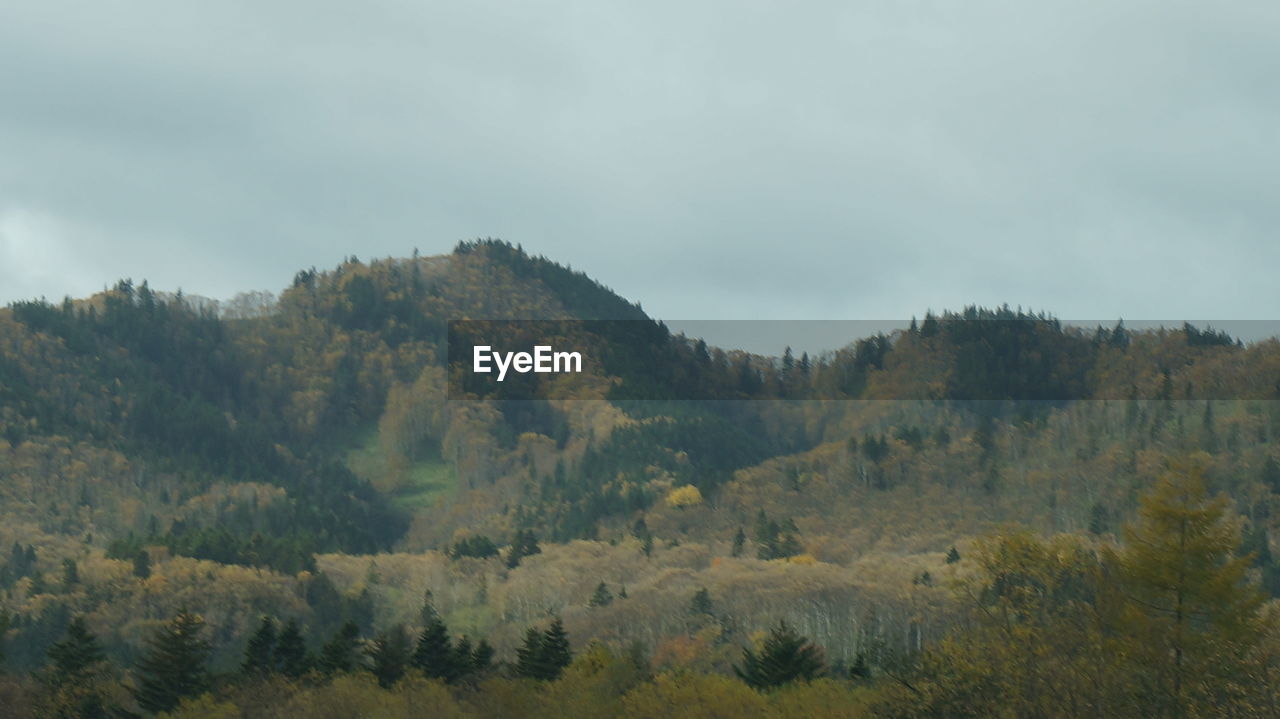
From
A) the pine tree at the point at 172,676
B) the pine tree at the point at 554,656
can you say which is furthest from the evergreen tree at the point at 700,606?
the pine tree at the point at 172,676

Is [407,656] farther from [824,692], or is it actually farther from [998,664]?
[998,664]

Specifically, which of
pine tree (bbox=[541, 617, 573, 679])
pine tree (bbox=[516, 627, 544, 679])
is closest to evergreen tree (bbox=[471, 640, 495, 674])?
pine tree (bbox=[516, 627, 544, 679])

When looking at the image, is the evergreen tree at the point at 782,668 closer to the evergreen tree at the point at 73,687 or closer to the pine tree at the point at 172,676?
the pine tree at the point at 172,676

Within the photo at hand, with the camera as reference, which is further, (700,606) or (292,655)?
(700,606)

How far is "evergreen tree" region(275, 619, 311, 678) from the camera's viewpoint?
123812mm

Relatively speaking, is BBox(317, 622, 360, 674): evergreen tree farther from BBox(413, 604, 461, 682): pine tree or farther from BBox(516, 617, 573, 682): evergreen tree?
BBox(516, 617, 573, 682): evergreen tree

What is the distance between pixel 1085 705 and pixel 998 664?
8.67 m

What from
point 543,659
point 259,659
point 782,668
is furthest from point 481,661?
point 782,668

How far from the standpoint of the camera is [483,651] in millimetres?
134500

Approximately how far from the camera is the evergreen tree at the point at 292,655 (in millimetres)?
123812

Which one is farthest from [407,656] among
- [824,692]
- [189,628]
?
[824,692]

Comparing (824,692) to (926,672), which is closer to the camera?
(926,672)

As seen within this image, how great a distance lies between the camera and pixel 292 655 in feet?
413

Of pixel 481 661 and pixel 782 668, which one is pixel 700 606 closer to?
pixel 481 661
